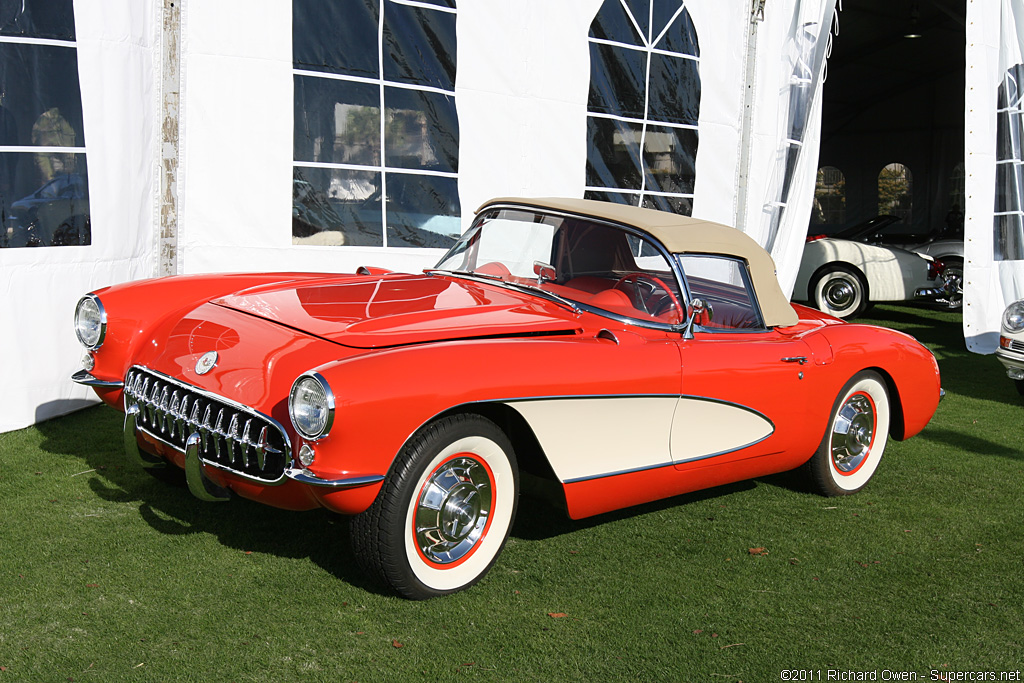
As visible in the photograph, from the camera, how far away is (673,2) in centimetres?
803

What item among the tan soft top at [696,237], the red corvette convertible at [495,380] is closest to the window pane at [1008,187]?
the red corvette convertible at [495,380]

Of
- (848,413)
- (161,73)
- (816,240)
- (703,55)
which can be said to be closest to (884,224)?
(816,240)

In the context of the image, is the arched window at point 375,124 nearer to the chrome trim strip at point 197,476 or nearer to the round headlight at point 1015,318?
the chrome trim strip at point 197,476

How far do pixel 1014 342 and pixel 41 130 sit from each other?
670 cm

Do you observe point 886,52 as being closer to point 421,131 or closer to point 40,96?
point 421,131

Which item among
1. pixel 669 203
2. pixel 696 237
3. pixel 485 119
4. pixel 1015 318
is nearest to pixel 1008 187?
pixel 1015 318

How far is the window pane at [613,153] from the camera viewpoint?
25.1ft

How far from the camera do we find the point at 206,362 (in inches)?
126

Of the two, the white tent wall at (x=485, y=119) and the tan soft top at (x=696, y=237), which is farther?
the white tent wall at (x=485, y=119)

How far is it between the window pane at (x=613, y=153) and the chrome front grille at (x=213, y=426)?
197 inches

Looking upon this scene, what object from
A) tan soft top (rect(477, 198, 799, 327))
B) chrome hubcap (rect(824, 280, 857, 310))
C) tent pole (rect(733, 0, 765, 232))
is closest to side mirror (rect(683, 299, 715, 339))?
tan soft top (rect(477, 198, 799, 327))

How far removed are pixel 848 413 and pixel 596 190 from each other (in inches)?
146

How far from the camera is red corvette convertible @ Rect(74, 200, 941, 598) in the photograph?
2.95 meters

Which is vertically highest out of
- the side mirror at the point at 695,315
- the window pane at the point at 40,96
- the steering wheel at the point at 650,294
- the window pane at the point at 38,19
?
the window pane at the point at 38,19
